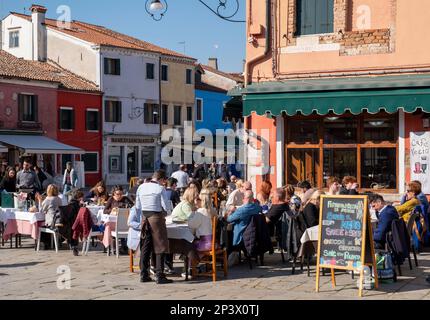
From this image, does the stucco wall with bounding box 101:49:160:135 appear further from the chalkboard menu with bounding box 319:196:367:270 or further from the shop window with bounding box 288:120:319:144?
the chalkboard menu with bounding box 319:196:367:270

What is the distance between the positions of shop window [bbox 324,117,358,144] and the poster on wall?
1231 millimetres

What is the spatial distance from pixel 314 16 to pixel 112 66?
28345 millimetres

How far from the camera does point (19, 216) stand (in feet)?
43.5

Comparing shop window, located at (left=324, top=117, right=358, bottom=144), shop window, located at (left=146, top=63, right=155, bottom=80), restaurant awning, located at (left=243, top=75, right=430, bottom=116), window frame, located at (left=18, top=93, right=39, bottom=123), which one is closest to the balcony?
window frame, located at (left=18, top=93, right=39, bottom=123)

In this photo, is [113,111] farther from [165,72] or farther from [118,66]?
[165,72]

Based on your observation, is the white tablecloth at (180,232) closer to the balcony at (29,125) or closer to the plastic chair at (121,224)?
the plastic chair at (121,224)

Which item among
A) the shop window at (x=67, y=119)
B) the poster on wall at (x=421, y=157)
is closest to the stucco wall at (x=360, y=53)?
the poster on wall at (x=421, y=157)

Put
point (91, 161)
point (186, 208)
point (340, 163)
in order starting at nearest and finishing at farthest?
point (186, 208) < point (340, 163) < point (91, 161)

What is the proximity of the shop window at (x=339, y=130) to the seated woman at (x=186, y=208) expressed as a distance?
5006 mm

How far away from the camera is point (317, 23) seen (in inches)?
573

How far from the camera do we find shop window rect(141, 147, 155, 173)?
4334 centimetres

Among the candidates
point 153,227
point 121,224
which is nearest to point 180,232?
point 153,227

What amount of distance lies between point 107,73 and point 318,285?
3392cm

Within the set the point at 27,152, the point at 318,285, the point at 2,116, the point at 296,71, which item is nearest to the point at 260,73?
the point at 296,71
